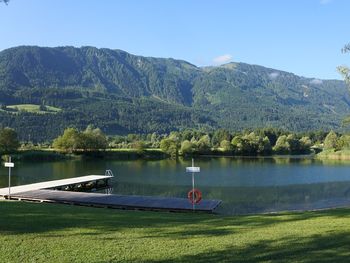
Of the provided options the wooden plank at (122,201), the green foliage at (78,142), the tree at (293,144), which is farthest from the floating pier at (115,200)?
the tree at (293,144)

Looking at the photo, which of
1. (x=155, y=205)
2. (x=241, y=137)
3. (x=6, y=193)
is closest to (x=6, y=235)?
(x=155, y=205)

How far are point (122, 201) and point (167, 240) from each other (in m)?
18.7

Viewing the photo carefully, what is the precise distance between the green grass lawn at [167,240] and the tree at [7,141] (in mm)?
85072

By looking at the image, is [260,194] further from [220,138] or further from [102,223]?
[220,138]

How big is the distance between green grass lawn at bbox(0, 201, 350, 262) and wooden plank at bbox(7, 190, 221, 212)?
39.6ft

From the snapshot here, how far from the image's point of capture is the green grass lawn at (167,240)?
1112 centimetres

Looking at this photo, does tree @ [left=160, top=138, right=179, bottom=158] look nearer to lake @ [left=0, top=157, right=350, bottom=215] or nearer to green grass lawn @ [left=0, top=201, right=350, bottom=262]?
lake @ [left=0, top=157, right=350, bottom=215]

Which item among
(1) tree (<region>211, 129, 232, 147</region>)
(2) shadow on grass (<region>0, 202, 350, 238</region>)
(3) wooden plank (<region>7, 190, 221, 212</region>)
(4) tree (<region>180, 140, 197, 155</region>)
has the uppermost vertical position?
(1) tree (<region>211, 129, 232, 147</region>)

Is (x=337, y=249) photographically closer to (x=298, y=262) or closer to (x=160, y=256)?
(x=298, y=262)

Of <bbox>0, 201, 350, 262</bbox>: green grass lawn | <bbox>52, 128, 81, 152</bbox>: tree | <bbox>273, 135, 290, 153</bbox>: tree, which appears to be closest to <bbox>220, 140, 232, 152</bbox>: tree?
<bbox>273, 135, 290, 153</bbox>: tree

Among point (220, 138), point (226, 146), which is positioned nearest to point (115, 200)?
point (226, 146)

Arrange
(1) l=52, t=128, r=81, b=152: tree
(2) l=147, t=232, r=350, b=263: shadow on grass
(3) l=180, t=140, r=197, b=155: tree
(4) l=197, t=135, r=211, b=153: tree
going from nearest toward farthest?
1. (2) l=147, t=232, r=350, b=263: shadow on grass
2. (1) l=52, t=128, r=81, b=152: tree
3. (3) l=180, t=140, r=197, b=155: tree
4. (4) l=197, t=135, r=211, b=153: tree

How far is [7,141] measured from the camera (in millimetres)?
97125

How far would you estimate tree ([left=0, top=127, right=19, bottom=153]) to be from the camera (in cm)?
9669
